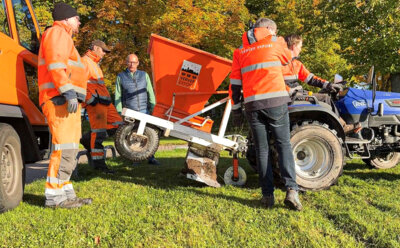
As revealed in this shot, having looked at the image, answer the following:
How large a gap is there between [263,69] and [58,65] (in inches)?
77.7

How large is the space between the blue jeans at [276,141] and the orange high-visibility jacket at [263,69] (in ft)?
0.31

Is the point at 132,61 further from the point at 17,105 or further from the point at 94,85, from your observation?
the point at 17,105

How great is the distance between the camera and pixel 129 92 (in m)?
5.45

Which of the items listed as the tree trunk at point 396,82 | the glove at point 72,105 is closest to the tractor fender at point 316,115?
the glove at point 72,105

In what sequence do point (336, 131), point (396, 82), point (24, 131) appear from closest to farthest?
point (24, 131) → point (336, 131) → point (396, 82)

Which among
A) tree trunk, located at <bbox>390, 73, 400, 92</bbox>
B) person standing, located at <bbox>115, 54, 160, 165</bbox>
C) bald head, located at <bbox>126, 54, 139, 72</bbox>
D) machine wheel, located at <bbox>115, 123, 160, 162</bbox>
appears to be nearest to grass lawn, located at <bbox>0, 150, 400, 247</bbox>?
machine wheel, located at <bbox>115, 123, 160, 162</bbox>

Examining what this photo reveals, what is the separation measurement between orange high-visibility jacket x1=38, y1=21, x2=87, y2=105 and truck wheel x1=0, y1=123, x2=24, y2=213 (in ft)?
1.49

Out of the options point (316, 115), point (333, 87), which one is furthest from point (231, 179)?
point (333, 87)

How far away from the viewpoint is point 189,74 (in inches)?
162

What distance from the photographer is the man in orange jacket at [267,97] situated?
310 centimetres

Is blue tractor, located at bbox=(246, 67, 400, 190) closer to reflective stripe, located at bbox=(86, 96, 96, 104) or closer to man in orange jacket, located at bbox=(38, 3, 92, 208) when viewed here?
man in orange jacket, located at bbox=(38, 3, 92, 208)

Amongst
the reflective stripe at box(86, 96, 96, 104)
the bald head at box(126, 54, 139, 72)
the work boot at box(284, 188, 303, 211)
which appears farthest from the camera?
the bald head at box(126, 54, 139, 72)

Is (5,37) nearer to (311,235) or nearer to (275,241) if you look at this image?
(275,241)

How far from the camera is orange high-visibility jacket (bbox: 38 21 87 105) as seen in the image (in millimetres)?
3080
